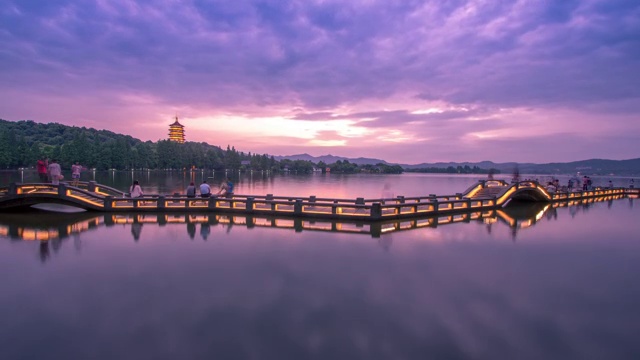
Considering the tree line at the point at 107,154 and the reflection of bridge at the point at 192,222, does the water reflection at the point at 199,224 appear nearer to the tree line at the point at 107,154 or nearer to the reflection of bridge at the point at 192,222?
the reflection of bridge at the point at 192,222

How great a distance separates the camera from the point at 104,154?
100 meters

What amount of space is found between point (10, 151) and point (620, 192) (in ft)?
377

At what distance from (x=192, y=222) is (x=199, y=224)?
630 mm

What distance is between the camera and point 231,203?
61.3 ft

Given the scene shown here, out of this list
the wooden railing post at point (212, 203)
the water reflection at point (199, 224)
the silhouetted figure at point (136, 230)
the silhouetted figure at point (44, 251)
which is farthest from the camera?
the wooden railing post at point (212, 203)

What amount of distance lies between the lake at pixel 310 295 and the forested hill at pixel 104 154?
3790 inches

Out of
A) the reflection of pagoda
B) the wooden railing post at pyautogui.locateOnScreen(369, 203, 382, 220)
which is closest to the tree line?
the reflection of pagoda

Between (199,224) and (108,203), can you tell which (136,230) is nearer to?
(199,224)

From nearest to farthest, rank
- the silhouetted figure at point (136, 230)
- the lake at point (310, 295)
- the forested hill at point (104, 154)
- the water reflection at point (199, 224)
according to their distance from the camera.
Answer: the lake at point (310, 295)
the silhouetted figure at point (136, 230)
the water reflection at point (199, 224)
the forested hill at point (104, 154)

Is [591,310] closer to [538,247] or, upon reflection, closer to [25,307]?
[538,247]

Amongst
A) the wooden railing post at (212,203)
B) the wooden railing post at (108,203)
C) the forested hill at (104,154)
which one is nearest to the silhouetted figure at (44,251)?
the wooden railing post at (108,203)

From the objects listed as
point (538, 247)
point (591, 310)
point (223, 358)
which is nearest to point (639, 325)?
point (591, 310)

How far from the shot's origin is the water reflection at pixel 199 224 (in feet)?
42.1

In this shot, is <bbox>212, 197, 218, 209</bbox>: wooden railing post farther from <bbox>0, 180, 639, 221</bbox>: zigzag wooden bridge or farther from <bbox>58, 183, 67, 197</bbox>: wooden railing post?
<bbox>58, 183, 67, 197</bbox>: wooden railing post
